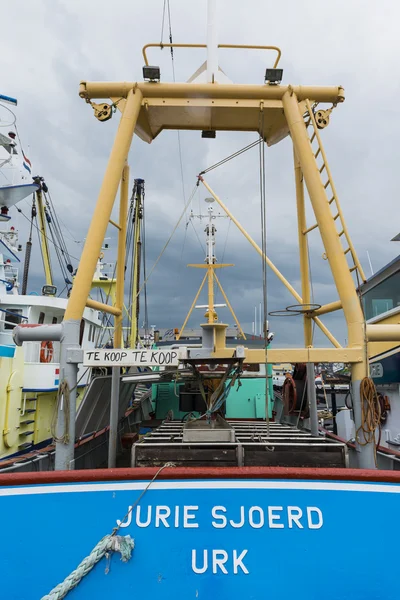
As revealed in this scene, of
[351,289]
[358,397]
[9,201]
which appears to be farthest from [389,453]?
[9,201]

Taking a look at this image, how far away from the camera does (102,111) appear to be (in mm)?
5574

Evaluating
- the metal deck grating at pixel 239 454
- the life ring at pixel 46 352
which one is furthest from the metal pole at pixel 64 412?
the life ring at pixel 46 352

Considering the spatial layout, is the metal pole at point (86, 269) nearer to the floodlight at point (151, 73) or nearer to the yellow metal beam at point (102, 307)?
the floodlight at point (151, 73)

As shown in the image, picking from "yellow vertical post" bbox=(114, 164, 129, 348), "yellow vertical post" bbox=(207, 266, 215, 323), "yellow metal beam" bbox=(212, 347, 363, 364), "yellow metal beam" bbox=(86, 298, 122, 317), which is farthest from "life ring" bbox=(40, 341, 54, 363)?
"yellow metal beam" bbox=(212, 347, 363, 364)

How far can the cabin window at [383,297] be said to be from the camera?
969cm

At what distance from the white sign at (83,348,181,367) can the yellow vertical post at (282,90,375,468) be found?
215 cm

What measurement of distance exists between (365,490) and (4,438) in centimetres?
1196

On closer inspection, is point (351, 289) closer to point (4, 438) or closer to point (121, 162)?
point (121, 162)

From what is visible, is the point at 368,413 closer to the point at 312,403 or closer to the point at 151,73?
the point at 312,403

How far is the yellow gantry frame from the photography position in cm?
449

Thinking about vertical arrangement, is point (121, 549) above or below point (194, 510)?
below

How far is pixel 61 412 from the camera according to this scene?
4.38 m

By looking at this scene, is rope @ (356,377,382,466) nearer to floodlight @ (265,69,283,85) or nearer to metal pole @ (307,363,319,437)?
metal pole @ (307,363,319,437)

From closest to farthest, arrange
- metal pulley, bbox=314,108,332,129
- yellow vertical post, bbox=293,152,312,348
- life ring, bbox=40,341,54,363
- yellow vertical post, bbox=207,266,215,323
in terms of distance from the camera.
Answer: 1. metal pulley, bbox=314,108,332,129
2. yellow vertical post, bbox=293,152,312,348
3. life ring, bbox=40,341,54,363
4. yellow vertical post, bbox=207,266,215,323
